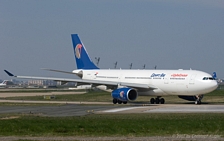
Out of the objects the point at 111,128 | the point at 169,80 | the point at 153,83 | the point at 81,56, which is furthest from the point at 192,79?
the point at 111,128

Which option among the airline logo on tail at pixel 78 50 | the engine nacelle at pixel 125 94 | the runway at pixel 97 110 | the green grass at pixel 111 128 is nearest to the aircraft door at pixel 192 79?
the engine nacelle at pixel 125 94

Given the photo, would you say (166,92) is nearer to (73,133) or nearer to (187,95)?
(187,95)

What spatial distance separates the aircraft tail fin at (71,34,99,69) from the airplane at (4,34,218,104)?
2.37 metres

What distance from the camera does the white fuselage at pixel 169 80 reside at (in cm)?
5031

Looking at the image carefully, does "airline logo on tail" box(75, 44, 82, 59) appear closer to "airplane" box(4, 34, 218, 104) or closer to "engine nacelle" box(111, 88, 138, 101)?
"airplane" box(4, 34, 218, 104)

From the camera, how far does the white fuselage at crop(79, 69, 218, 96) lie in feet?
165

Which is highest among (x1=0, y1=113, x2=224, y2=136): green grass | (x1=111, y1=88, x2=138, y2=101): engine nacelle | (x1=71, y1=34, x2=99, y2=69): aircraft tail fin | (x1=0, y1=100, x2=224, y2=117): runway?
(x1=71, y1=34, x2=99, y2=69): aircraft tail fin

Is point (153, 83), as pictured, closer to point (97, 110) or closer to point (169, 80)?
point (169, 80)

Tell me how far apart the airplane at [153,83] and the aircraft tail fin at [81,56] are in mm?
2367

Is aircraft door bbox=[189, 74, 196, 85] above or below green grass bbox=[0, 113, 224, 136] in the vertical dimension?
above

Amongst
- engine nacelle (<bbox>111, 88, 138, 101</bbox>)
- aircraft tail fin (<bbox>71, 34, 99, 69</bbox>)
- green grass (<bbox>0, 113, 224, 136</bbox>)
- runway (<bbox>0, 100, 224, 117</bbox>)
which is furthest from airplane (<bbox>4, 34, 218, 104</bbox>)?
green grass (<bbox>0, 113, 224, 136</bbox>)

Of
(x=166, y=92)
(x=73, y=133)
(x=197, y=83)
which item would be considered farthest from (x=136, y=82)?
(x=73, y=133)

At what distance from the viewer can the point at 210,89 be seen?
5016cm

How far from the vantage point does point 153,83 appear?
5416 cm
